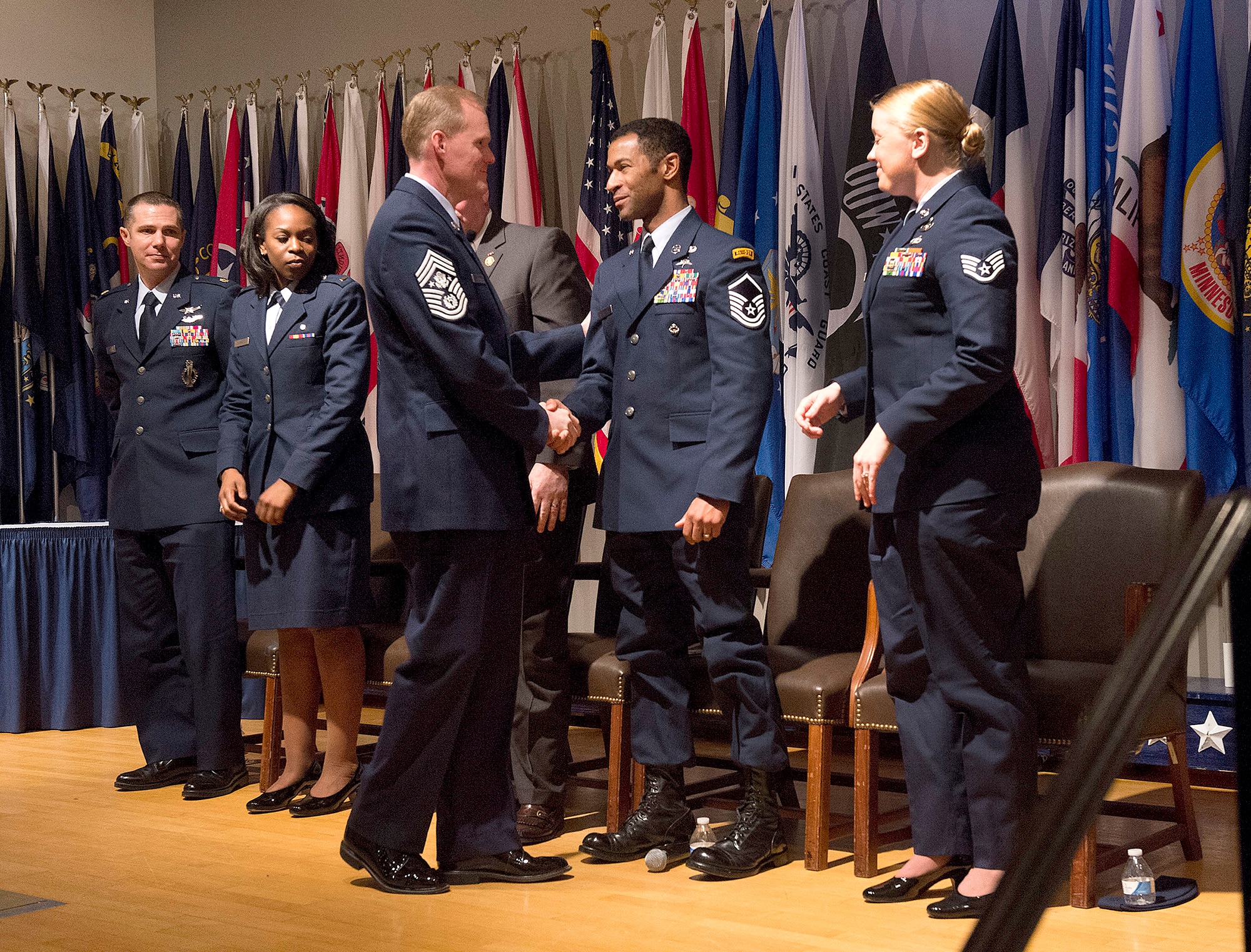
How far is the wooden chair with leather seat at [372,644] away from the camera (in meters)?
3.80

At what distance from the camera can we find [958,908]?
2.52 metres

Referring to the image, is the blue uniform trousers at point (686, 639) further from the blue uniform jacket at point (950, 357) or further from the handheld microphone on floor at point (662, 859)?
the blue uniform jacket at point (950, 357)

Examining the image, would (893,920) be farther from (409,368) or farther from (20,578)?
(20,578)

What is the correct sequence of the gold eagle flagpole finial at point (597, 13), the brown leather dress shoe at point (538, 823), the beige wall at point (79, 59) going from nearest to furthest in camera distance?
the brown leather dress shoe at point (538, 823), the gold eagle flagpole finial at point (597, 13), the beige wall at point (79, 59)

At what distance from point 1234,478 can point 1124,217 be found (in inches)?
34.0

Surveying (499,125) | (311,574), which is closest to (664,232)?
(311,574)

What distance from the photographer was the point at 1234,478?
12.9 ft

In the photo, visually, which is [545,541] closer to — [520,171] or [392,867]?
[392,867]

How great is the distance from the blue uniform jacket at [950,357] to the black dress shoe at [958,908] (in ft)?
2.44

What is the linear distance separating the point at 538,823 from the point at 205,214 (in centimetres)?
424

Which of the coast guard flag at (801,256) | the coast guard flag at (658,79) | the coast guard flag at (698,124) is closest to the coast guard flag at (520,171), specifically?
the coast guard flag at (658,79)

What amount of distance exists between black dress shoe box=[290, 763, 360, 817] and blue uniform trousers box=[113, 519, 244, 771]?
0.44 metres

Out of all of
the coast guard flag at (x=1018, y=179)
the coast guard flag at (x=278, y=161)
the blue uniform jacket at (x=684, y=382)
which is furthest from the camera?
the coast guard flag at (x=278, y=161)

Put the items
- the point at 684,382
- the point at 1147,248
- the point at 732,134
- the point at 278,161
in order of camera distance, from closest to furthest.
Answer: the point at 684,382, the point at 1147,248, the point at 732,134, the point at 278,161
